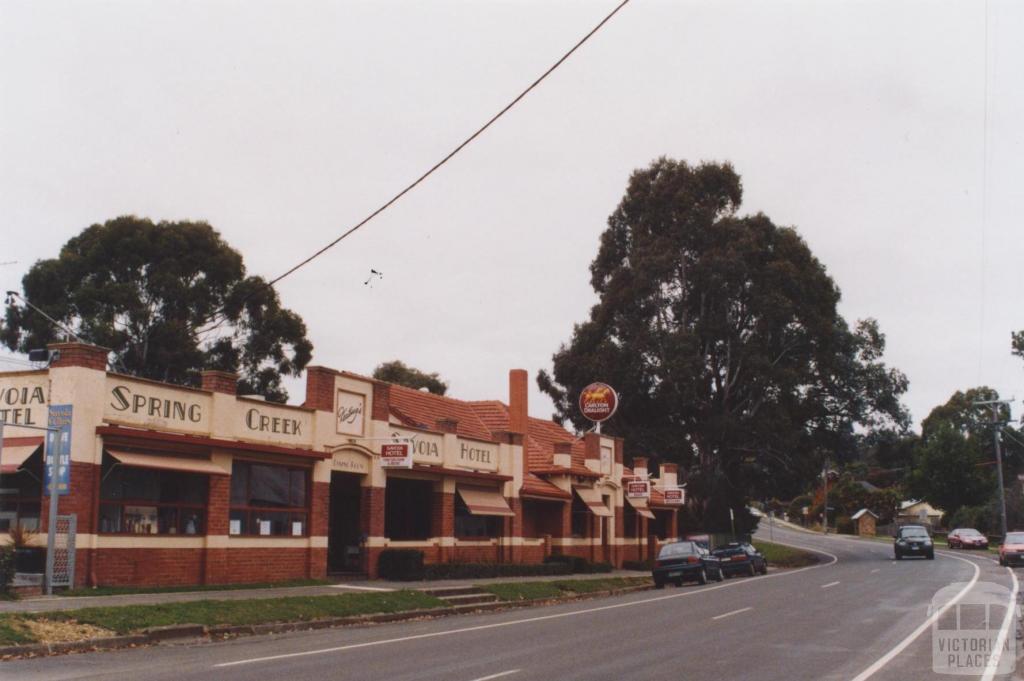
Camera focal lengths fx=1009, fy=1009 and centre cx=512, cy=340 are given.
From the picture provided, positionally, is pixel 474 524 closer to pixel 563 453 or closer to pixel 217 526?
pixel 563 453

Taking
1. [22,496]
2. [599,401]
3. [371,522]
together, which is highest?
[599,401]

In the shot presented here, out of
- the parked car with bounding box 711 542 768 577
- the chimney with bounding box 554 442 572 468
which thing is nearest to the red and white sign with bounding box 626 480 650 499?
the parked car with bounding box 711 542 768 577

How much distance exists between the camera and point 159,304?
5066 centimetres

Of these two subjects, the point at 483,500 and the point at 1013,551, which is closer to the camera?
the point at 483,500

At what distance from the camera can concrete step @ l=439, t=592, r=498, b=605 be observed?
24.6 m

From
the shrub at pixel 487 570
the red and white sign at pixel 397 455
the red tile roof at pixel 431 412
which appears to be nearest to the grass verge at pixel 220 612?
the red and white sign at pixel 397 455

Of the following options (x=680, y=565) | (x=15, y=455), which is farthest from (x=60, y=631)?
(x=680, y=565)

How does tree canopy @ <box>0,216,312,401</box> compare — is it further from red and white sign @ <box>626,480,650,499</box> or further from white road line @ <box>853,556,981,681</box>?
white road line @ <box>853,556,981,681</box>

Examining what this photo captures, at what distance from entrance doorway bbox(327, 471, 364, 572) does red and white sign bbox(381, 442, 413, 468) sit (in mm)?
1784

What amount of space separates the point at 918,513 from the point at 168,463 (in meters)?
108

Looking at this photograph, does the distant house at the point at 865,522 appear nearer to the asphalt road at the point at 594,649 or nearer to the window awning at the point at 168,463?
the asphalt road at the point at 594,649

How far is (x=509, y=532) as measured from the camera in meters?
35.7

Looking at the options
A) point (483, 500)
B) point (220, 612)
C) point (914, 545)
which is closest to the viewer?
point (220, 612)

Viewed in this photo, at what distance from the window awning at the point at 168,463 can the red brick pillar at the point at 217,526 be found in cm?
37
